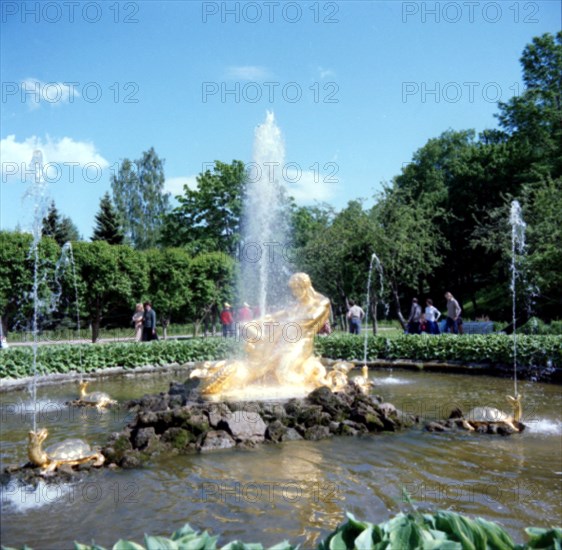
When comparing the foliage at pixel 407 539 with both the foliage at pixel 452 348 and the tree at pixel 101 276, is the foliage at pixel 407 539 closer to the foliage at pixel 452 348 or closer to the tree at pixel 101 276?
the foliage at pixel 452 348

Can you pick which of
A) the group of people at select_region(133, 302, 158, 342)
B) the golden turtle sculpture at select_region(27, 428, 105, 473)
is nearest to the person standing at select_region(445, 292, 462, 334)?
the group of people at select_region(133, 302, 158, 342)

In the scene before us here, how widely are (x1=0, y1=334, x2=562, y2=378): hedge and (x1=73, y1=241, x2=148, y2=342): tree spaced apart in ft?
33.1

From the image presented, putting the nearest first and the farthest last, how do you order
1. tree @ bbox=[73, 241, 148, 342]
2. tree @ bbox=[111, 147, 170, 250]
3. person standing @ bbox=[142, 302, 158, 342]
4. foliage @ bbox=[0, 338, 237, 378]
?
1. foliage @ bbox=[0, 338, 237, 378]
2. person standing @ bbox=[142, 302, 158, 342]
3. tree @ bbox=[73, 241, 148, 342]
4. tree @ bbox=[111, 147, 170, 250]

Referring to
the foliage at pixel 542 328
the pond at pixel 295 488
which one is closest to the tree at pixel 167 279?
the foliage at pixel 542 328

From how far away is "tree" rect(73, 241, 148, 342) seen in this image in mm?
26109

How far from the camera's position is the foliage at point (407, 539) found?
8.48 feet

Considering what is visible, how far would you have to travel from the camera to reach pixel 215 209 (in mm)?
39312

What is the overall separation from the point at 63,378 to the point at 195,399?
20.6 ft

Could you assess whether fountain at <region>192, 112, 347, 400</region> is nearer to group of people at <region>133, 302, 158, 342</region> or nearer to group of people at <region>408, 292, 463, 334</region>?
group of people at <region>133, 302, 158, 342</region>

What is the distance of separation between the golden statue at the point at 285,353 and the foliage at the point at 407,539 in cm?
658

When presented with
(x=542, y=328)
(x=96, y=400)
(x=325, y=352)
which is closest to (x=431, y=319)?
(x=542, y=328)

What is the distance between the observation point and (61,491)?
5.79m

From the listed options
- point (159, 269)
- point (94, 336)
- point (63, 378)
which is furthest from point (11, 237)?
point (63, 378)

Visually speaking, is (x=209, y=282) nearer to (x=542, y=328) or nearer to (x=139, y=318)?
(x=139, y=318)
